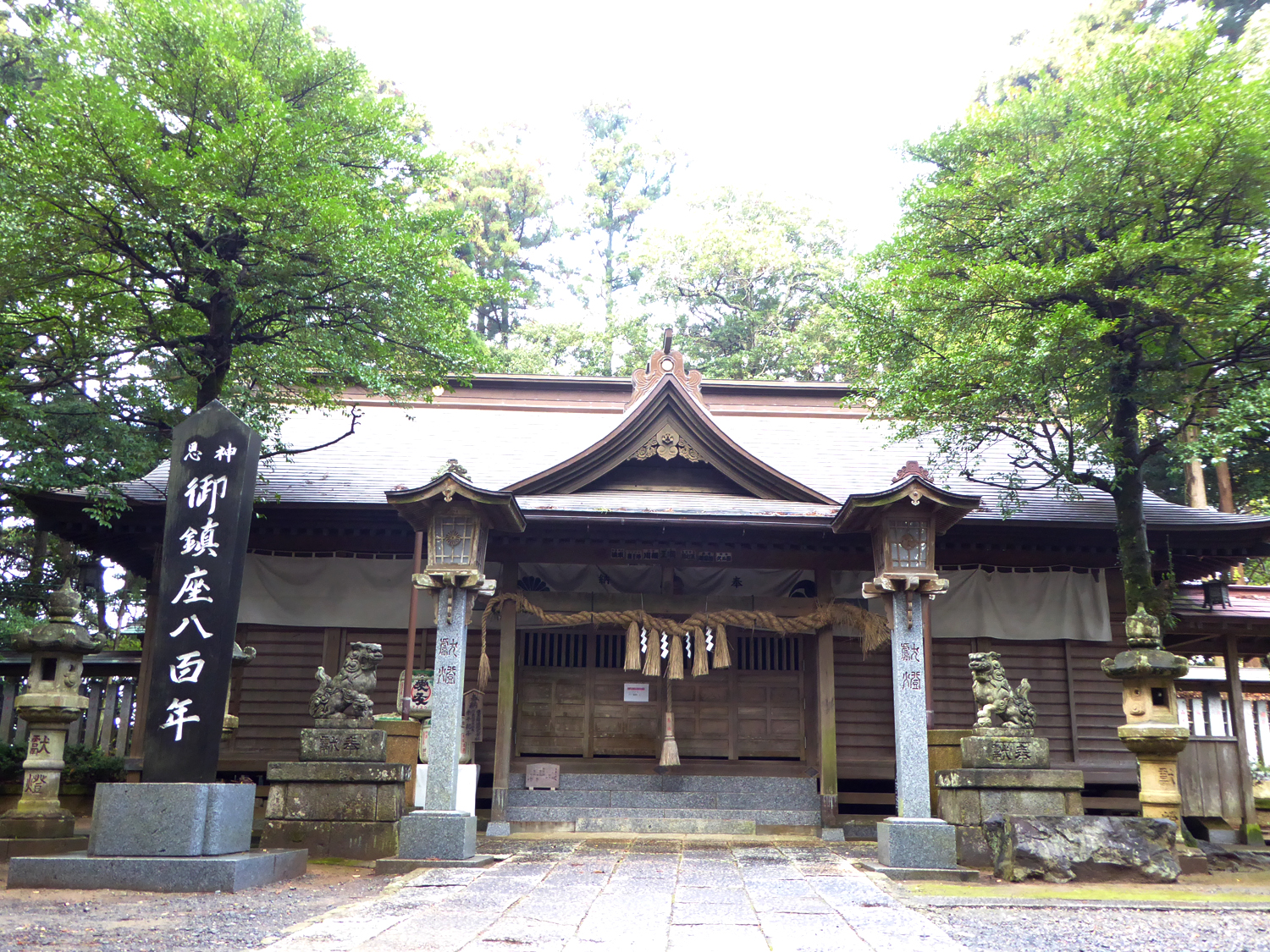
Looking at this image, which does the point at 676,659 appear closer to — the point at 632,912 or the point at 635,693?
the point at 635,693

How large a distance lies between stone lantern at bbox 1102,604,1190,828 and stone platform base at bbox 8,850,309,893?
8.71 meters

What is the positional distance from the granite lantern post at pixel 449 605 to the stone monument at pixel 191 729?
4.24 feet

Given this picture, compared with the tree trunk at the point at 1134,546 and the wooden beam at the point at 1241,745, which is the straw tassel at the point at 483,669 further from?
the wooden beam at the point at 1241,745

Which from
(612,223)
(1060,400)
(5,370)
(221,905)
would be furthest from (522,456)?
(612,223)

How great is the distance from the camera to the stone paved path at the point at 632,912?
522 centimetres

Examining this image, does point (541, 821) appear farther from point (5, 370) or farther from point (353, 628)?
point (5, 370)

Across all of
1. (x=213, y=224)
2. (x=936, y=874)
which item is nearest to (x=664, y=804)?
(x=936, y=874)

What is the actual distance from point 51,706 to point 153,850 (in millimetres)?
3380

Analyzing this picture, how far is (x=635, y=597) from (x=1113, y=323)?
22.9 feet

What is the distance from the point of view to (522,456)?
52.7 feet

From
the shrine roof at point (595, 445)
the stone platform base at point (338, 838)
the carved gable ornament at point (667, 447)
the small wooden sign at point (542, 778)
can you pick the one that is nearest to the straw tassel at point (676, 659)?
the shrine roof at point (595, 445)

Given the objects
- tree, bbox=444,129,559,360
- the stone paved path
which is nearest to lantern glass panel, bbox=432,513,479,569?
the stone paved path

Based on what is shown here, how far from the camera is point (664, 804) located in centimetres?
1201

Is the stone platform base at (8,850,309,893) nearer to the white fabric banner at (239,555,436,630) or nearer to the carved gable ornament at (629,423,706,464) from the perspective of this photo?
the white fabric banner at (239,555,436,630)
